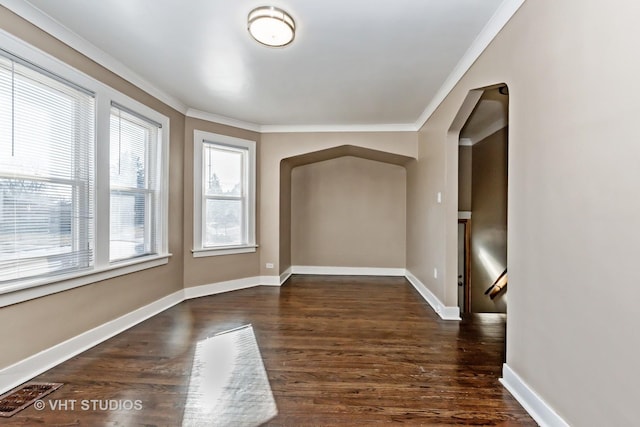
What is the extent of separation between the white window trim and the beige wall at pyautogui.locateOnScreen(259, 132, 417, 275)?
1.56 meters

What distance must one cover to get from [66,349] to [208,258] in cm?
204

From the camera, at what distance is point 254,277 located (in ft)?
16.2

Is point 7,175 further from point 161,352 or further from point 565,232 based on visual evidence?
point 565,232

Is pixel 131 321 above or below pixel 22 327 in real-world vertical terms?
below

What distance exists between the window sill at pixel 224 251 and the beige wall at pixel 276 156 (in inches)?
10.2

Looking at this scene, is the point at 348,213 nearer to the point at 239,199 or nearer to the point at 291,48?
the point at 239,199

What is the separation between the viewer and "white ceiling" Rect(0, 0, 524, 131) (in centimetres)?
209

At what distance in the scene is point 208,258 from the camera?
14.4 feet

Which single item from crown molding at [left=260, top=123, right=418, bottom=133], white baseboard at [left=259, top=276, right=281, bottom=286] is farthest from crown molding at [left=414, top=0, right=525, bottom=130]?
white baseboard at [left=259, top=276, right=281, bottom=286]

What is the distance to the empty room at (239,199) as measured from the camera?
142 cm

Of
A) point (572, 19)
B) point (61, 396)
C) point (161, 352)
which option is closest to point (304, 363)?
point (161, 352)

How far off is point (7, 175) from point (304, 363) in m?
2.43

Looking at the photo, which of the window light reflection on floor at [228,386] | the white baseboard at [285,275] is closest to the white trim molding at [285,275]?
the white baseboard at [285,275]

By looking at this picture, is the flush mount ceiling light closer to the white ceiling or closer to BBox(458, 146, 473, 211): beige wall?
the white ceiling
